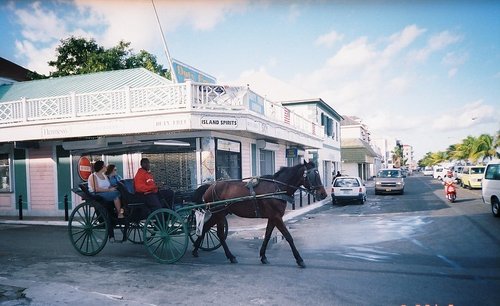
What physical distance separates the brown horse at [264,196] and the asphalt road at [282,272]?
786 mm

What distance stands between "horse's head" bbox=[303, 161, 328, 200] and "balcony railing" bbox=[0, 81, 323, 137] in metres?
6.32

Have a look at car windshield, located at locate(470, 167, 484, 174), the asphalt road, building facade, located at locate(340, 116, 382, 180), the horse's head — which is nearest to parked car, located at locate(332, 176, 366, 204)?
the asphalt road

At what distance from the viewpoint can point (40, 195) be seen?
16.8m

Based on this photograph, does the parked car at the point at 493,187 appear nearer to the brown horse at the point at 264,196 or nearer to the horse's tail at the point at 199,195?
the brown horse at the point at 264,196

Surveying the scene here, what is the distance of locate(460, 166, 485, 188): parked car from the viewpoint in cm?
2794

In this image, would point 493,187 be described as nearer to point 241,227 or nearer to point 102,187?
point 241,227

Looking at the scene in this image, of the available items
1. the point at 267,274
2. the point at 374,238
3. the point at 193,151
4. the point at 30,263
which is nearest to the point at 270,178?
the point at 267,274

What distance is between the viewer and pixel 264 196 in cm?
736

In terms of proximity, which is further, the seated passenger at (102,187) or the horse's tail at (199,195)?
the horse's tail at (199,195)

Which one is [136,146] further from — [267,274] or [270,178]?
[267,274]

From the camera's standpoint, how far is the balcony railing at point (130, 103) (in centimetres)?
1298

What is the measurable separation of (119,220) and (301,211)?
1025cm

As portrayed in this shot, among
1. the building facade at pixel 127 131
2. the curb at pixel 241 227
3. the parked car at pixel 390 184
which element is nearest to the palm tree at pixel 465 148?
the parked car at pixel 390 184

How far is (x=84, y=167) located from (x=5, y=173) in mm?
11120
